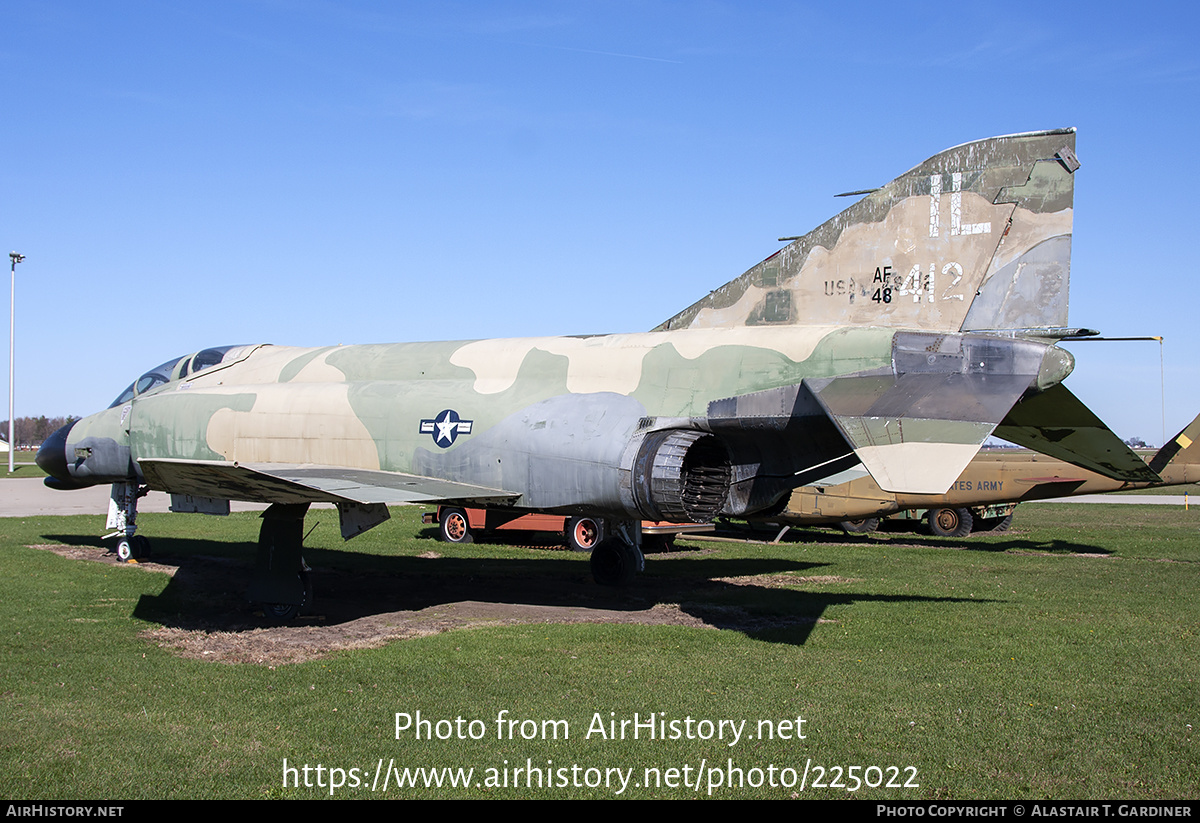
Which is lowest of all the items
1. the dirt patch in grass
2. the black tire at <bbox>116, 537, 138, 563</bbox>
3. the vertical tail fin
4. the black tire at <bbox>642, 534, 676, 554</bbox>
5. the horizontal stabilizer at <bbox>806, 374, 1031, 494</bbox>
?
the black tire at <bbox>642, 534, 676, 554</bbox>

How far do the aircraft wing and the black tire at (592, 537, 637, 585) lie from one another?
11.4 ft

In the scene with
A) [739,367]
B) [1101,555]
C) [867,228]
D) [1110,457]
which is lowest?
[1101,555]

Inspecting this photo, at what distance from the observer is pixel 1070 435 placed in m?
10.3

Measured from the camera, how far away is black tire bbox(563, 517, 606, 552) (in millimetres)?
18312

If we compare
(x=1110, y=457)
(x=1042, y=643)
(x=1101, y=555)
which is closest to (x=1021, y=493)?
(x=1101, y=555)

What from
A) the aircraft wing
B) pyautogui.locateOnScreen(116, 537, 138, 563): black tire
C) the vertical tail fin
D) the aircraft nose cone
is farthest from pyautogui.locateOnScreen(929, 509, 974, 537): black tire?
the aircraft nose cone

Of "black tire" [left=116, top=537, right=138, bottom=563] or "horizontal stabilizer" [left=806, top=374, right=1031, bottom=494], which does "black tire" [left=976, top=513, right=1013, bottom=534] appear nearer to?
"horizontal stabilizer" [left=806, top=374, right=1031, bottom=494]

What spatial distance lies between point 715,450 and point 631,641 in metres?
2.39

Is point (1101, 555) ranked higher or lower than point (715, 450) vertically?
lower

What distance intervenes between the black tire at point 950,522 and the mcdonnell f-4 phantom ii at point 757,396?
1159cm

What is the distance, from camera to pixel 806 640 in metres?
9.20

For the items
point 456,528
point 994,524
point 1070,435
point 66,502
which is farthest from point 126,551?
point 994,524
